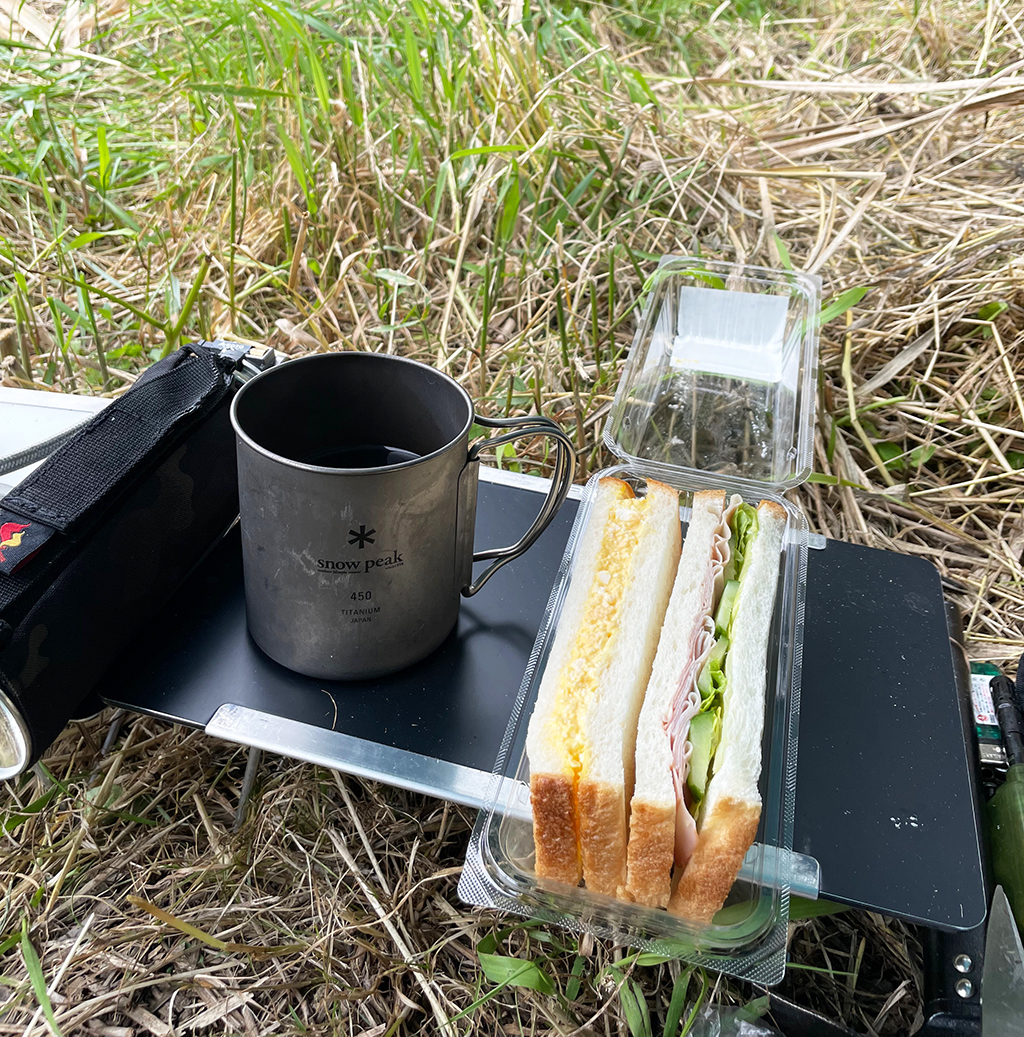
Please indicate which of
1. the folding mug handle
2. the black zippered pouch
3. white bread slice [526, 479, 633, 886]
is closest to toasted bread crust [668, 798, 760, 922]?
white bread slice [526, 479, 633, 886]

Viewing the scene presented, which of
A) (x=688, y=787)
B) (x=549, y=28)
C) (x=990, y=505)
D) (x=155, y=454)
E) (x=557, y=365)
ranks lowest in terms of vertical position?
(x=990, y=505)

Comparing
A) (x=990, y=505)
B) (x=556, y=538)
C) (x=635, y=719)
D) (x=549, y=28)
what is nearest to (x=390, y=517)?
(x=635, y=719)

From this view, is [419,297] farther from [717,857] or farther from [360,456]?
[717,857]

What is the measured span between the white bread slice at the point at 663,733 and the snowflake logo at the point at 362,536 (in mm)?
347

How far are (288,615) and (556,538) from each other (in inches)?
18.5

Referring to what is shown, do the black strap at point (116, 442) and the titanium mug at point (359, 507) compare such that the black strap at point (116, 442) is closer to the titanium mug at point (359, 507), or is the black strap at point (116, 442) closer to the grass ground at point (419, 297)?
the titanium mug at point (359, 507)

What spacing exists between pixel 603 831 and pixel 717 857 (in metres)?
0.11

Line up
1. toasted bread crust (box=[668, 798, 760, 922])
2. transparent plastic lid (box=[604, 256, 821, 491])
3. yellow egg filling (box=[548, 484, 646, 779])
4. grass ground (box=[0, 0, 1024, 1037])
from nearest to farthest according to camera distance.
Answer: toasted bread crust (box=[668, 798, 760, 922]), yellow egg filling (box=[548, 484, 646, 779]), grass ground (box=[0, 0, 1024, 1037]), transparent plastic lid (box=[604, 256, 821, 491])

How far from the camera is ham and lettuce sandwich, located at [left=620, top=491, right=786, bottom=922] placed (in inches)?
32.7

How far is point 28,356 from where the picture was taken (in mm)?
1812

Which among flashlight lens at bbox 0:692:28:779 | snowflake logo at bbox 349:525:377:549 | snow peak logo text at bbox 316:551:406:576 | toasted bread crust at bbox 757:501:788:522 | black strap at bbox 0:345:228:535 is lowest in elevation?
flashlight lens at bbox 0:692:28:779

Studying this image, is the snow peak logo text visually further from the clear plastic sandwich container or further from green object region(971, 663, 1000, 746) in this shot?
green object region(971, 663, 1000, 746)

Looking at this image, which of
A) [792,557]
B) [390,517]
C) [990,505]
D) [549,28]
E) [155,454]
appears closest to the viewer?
[390,517]

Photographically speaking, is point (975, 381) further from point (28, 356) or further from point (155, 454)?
point (28, 356)
